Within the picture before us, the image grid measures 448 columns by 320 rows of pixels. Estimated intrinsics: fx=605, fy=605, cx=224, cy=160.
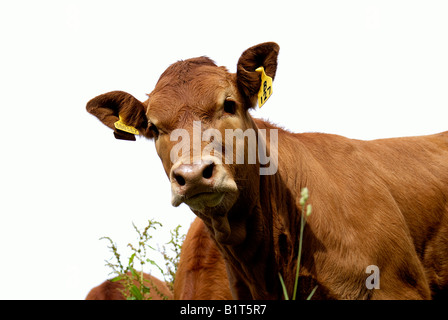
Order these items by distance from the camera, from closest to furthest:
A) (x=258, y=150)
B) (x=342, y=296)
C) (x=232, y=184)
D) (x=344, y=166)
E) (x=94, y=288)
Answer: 1. (x=232, y=184)
2. (x=342, y=296)
3. (x=258, y=150)
4. (x=344, y=166)
5. (x=94, y=288)

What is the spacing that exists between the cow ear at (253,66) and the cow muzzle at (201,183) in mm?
1098

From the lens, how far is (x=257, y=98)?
578 centimetres

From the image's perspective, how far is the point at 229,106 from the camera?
552 cm

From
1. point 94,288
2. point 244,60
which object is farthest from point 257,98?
point 94,288

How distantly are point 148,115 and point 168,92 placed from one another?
31cm

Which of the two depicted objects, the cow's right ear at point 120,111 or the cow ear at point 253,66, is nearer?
the cow ear at point 253,66

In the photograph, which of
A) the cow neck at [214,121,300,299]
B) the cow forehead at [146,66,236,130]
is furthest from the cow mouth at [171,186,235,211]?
the cow forehead at [146,66,236,130]

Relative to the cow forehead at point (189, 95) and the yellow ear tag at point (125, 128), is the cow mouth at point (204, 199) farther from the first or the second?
the yellow ear tag at point (125, 128)

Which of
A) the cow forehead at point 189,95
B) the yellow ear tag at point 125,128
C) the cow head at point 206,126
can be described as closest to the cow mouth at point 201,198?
the cow head at point 206,126

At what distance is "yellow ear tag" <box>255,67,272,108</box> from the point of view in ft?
18.6

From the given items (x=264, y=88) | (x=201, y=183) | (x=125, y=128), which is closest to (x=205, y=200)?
(x=201, y=183)

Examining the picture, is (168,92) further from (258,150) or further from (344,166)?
Result: (344,166)

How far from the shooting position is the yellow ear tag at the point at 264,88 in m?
5.66

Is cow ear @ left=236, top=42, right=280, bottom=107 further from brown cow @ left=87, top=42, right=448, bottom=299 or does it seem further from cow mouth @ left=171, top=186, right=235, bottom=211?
cow mouth @ left=171, top=186, right=235, bottom=211
